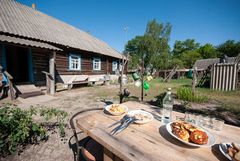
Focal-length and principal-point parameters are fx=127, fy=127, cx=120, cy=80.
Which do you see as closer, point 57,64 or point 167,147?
point 167,147

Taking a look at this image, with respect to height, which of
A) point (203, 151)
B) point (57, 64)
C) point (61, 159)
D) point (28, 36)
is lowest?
point (61, 159)

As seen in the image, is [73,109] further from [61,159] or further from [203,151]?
[203,151]

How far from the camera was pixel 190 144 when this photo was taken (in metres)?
1.01

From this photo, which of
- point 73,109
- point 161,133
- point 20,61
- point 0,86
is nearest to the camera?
point 161,133

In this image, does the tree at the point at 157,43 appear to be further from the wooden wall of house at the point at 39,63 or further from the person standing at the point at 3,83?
the person standing at the point at 3,83

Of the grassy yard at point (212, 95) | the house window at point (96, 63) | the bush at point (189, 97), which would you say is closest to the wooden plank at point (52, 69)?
the grassy yard at point (212, 95)

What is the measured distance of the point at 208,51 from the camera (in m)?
47.4

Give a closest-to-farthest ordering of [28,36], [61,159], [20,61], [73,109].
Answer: [61,159] < [73,109] < [28,36] < [20,61]

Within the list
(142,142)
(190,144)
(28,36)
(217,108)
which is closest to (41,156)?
(142,142)

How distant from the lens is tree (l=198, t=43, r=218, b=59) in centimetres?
4725

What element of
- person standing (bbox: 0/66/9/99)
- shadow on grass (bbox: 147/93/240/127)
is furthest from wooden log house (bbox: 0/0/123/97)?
shadow on grass (bbox: 147/93/240/127)

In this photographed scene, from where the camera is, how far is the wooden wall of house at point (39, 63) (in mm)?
7456

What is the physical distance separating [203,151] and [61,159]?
209 cm

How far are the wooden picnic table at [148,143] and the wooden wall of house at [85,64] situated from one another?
841 cm
